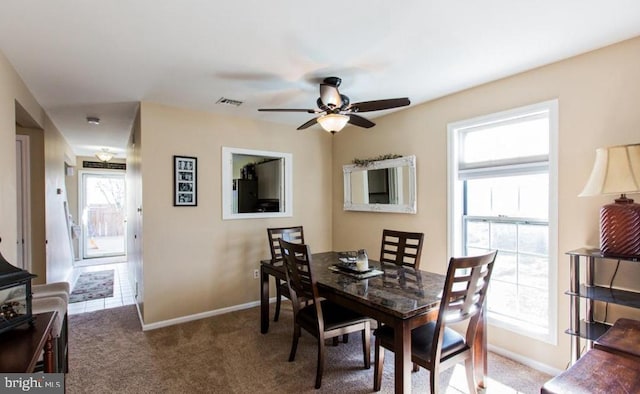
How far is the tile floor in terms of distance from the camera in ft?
13.0

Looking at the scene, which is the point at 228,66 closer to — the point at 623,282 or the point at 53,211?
the point at 623,282

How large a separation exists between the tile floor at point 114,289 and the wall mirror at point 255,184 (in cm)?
193

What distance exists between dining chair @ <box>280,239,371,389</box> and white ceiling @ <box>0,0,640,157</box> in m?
1.41

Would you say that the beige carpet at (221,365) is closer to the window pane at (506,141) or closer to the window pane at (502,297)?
the window pane at (502,297)

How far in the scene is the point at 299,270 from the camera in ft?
7.76

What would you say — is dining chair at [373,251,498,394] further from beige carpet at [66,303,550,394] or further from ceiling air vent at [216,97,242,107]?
ceiling air vent at [216,97,242,107]

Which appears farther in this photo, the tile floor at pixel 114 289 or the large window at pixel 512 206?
the tile floor at pixel 114 289

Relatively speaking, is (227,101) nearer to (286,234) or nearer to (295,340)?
(286,234)

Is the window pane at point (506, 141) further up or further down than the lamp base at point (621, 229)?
further up

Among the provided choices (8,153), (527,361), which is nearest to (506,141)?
(527,361)

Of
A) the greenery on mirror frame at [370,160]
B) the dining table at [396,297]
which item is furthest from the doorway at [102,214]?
the dining table at [396,297]

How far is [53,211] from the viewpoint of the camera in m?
4.20

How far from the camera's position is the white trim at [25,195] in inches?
132

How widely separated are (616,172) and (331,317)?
2044 millimetres
